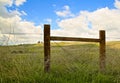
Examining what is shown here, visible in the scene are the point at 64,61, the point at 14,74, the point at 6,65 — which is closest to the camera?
the point at 14,74

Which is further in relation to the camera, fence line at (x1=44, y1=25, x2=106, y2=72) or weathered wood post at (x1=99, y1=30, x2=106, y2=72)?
weathered wood post at (x1=99, y1=30, x2=106, y2=72)

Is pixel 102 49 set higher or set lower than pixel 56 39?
lower

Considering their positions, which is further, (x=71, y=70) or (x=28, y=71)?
(x=71, y=70)

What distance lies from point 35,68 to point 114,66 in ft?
10.0

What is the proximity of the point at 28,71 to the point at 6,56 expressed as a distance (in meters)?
1.15

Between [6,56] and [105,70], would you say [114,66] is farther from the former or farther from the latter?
[6,56]

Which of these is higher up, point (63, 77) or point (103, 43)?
point (103, 43)

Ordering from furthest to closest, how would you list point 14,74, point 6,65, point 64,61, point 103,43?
point 103,43 < point 64,61 < point 6,65 < point 14,74

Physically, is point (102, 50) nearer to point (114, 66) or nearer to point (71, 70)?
point (114, 66)

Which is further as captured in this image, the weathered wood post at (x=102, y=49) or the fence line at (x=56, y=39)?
the weathered wood post at (x=102, y=49)

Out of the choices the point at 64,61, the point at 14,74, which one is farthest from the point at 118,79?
the point at 14,74

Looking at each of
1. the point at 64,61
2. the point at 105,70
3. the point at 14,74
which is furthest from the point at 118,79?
the point at 14,74

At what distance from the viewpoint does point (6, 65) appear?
28.5ft

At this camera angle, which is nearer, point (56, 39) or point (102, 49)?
point (56, 39)
